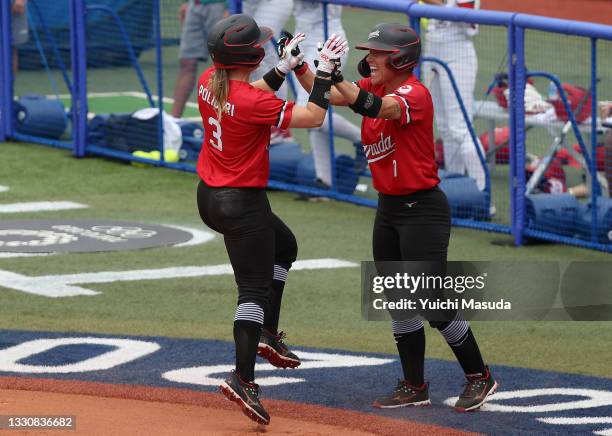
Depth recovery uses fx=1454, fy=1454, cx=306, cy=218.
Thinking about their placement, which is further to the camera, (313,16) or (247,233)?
(313,16)

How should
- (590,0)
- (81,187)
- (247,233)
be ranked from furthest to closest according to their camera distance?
(590,0)
(81,187)
(247,233)

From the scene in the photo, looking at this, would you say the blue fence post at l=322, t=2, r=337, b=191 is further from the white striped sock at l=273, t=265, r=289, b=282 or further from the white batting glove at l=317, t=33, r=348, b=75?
the white batting glove at l=317, t=33, r=348, b=75

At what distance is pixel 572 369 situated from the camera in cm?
779

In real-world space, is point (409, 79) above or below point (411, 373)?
above

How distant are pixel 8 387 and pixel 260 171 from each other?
1.71 m

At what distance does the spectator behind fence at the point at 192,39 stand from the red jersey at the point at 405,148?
858cm

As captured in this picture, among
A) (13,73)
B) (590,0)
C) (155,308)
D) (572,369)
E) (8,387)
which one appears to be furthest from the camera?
(590,0)

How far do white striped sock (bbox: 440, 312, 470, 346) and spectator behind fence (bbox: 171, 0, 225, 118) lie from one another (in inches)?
351

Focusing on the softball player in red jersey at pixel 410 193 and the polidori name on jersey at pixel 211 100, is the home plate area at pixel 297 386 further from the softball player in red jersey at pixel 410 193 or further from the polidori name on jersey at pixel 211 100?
the polidori name on jersey at pixel 211 100

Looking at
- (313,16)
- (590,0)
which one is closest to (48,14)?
(313,16)

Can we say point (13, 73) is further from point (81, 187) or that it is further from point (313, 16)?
point (313, 16)

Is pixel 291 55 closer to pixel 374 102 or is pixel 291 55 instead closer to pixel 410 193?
pixel 374 102

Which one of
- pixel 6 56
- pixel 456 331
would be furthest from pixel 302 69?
pixel 6 56

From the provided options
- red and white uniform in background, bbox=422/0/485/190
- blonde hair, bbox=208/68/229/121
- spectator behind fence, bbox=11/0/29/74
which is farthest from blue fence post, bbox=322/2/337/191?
blonde hair, bbox=208/68/229/121
